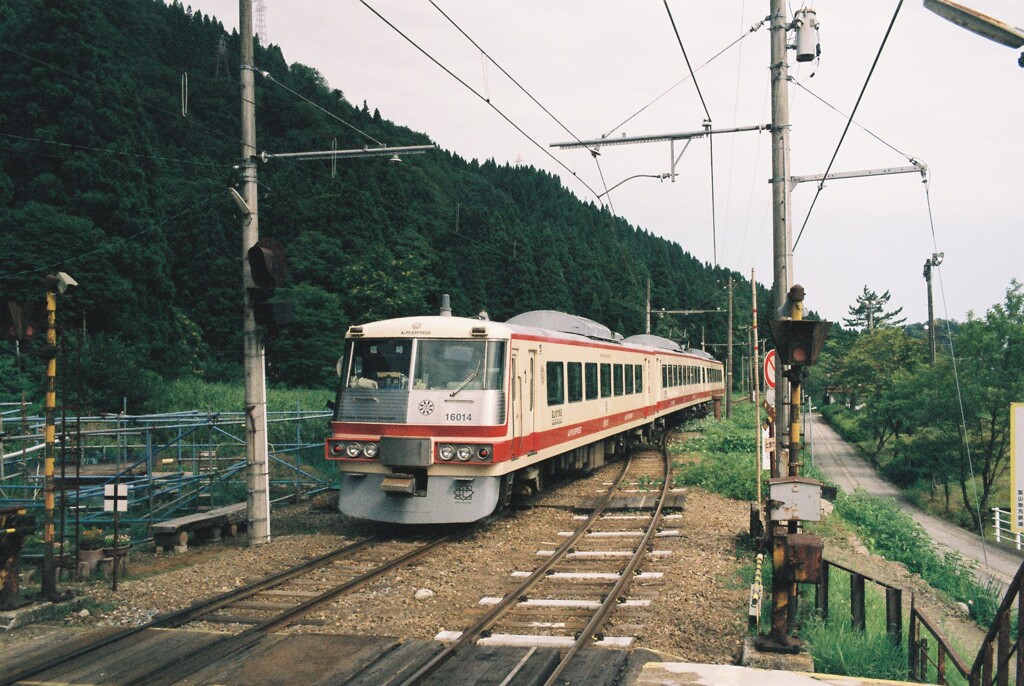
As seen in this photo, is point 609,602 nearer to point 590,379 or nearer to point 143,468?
point 590,379

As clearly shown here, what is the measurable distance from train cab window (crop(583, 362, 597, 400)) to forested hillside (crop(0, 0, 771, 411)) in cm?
654

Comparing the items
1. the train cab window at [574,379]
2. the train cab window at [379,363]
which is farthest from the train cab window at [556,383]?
the train cab window at [379,363]

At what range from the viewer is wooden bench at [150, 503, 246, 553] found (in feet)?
33.7

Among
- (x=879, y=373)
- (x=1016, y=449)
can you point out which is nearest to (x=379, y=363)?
(x=1016, y=449)

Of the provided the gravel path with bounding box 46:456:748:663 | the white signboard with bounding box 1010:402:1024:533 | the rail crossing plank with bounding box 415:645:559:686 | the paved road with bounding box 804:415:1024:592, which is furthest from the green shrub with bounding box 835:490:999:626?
the rail crossing plank with bounding box 415:645:559:686

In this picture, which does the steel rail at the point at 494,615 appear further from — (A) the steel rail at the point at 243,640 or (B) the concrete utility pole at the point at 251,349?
(B) the concrete utility pole at the point at 251,349

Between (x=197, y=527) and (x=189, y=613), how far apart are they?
348 cm

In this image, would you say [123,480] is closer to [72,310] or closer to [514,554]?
[514,554]

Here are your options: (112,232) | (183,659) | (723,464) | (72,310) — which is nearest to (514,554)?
(183,659)

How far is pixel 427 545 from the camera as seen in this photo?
1031 cm

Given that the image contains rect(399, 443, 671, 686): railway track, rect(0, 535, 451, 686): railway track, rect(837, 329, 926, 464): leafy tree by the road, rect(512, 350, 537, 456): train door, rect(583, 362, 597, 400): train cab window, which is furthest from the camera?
rect(837, 329, 926, 464): leafy tree by the road

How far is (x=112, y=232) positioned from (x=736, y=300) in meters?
83.1

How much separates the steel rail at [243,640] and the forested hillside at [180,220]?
740 cm

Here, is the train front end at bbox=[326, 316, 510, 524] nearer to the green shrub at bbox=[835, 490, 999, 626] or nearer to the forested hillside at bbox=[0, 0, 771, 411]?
the forested hillside at bbox=[0, 0, 771, 411]
